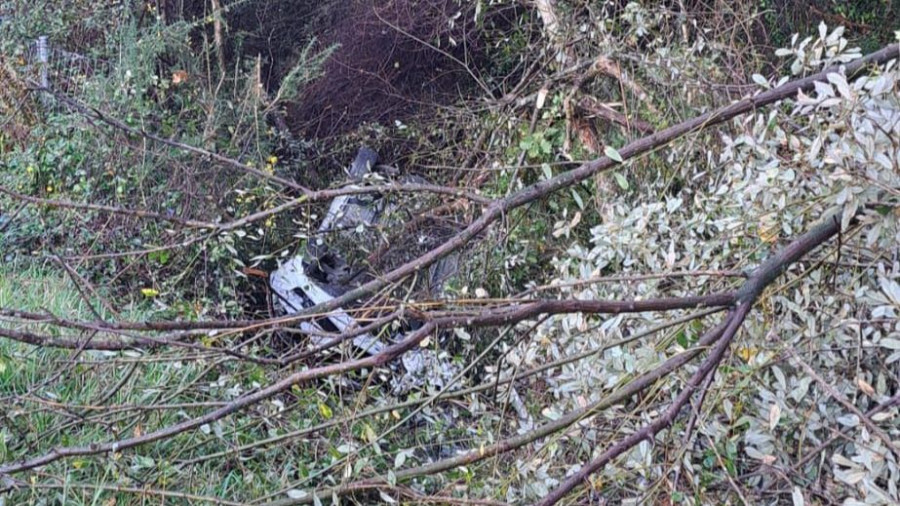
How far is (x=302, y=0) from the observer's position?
7090 mm

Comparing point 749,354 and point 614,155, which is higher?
point 614,155

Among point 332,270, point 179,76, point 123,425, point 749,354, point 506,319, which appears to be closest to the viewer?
point 506,319

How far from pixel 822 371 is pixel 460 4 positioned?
4177 millimetres

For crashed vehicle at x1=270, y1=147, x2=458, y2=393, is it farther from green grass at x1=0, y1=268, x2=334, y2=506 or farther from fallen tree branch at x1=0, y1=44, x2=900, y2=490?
fallen tree branch at x1=0, y1=44, x2=900, y2=490

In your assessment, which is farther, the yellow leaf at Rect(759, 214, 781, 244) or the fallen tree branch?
the yellow leaf at Rect(759, 214, 781, 244)

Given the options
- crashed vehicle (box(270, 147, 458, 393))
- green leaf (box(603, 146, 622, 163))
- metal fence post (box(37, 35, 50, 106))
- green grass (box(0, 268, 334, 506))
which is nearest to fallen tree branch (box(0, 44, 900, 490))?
green leaf (box(603, 146, 622, 163))

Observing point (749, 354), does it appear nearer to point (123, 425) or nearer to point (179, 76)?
point (123, 425)

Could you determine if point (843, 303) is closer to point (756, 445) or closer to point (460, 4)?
point (756, 445)

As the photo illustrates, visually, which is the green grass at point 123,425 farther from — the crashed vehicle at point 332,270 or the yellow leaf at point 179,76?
the yellow leaf at point 179,76

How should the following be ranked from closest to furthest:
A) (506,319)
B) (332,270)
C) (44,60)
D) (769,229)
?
(506,319) → (769,229) → (332,270) → (44,60)

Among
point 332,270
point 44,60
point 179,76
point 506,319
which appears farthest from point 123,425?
point 44,60

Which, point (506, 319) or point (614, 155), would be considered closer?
point (506, 319)

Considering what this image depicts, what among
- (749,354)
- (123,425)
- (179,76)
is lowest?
(123,425)

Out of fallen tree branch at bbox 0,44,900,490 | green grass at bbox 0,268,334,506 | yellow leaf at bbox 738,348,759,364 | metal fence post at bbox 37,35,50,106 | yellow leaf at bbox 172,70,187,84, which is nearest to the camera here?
fallen tree branch at bbox 0,44,900,490
